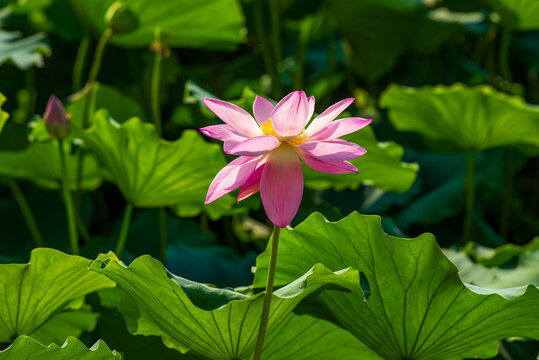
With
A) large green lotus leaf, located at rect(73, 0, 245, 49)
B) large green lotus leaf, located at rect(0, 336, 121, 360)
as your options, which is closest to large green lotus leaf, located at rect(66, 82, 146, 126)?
large green lotus leaf, located at rect(73, 0, 245, 49)

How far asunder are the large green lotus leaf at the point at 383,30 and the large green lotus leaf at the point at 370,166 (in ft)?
2.34

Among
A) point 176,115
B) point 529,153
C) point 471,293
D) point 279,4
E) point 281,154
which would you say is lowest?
point 529,153

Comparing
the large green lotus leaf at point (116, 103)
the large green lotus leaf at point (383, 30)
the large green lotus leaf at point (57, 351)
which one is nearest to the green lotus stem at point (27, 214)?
the large green lotus leaf at point (116, 103)

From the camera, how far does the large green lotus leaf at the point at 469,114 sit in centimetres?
119

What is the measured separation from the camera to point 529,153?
1.61 m

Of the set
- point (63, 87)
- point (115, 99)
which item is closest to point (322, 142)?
point (115, 99)

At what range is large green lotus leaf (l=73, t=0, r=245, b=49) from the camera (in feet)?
4.30

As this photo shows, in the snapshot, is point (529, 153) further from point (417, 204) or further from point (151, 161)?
point (151, 161)

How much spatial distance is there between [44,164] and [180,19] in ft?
1.42

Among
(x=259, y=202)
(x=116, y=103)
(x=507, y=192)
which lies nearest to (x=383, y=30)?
(x=507, y=192)

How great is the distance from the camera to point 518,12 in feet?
4.79

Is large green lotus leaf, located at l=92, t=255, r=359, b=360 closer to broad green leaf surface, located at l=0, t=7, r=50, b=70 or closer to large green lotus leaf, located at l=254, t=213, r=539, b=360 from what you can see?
large green lotus leaf, located at l=254, t=213, r=539, b=360

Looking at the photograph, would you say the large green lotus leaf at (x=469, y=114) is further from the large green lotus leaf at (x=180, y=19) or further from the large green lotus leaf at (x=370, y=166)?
the large green lotus leaf at (x=180, y=19)

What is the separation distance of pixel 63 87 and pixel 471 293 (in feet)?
4.85
